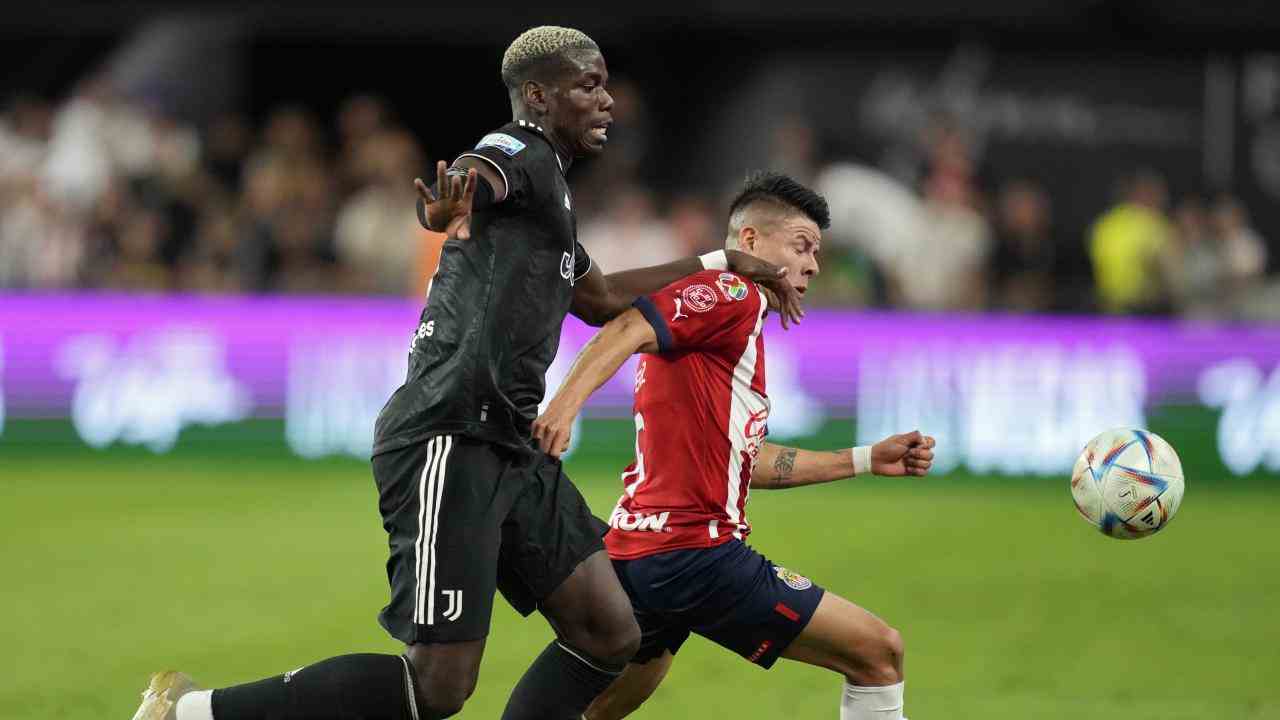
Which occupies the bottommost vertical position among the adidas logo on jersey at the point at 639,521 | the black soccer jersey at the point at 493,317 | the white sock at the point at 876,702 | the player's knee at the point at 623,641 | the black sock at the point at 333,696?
the white sock at the point at 876,702

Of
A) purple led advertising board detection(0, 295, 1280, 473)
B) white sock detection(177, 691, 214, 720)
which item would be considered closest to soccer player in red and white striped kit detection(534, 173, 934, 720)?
white sock detection(177, 691, 214, 720)

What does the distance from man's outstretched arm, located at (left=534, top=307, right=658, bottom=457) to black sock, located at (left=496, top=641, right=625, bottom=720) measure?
27.9 inches

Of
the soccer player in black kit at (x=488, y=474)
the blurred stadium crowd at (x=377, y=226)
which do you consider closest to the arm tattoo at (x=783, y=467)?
the soccer player in black kit at (x=488, y=474)

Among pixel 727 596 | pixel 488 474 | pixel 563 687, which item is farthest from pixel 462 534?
pixel 727 596

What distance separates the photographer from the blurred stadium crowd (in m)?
15.6

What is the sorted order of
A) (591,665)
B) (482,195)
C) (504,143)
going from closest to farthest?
(482,195) → (504,143) → (591,665)

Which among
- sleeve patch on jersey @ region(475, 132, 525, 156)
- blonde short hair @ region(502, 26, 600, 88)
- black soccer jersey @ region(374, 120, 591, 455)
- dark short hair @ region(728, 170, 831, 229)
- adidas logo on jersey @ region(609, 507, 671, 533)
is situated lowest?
adidas logo on jersey @ region(609, 507, 671, 533)

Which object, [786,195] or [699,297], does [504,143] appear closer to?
[699,297]

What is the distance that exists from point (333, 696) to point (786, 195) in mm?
2262

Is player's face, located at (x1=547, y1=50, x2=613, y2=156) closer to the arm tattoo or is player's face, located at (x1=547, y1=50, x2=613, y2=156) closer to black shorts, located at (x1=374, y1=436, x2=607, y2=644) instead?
black shorts, located at (x1=374, y1=436, x2=607, y2=644)

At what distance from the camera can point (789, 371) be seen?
565 inches

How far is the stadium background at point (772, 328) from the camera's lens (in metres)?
8.86

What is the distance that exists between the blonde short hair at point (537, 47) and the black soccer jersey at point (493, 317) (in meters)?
0.19

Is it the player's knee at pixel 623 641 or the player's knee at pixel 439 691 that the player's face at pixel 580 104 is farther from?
the player's knee at pixel 439 691
